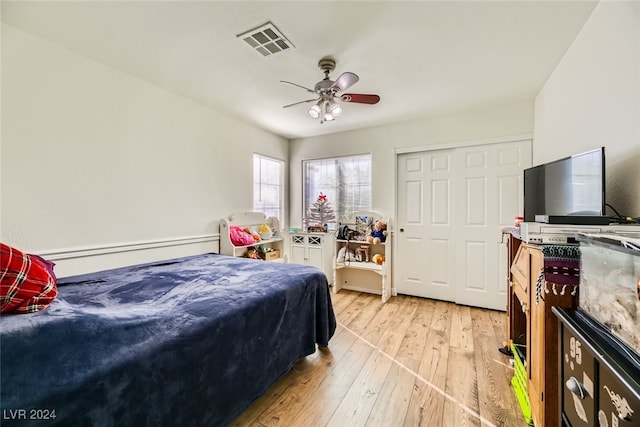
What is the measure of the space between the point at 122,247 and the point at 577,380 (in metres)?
3.08

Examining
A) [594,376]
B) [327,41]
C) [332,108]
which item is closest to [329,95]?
[332,108]

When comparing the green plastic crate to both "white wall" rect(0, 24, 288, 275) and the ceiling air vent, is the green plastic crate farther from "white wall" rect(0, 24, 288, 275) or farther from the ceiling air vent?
"white wall" rect(0, 24, 288, 275)

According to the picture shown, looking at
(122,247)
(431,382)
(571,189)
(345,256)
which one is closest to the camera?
(571,189)

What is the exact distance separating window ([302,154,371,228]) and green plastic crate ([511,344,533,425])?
2563mm

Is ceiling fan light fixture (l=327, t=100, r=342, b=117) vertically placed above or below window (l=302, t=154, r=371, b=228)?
above

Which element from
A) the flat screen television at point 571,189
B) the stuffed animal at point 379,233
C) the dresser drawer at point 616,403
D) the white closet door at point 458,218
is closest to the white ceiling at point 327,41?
the white closet door at point 458,218

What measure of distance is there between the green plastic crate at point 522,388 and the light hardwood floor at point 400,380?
4 centimetres

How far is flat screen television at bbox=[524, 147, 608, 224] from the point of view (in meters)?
1.27

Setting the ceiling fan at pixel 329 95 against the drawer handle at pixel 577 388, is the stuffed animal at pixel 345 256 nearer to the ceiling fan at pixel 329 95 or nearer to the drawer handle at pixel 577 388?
the ceiling fan at pixel 329 95

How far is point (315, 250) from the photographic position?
3.96 metres

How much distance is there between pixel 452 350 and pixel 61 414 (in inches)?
99.1

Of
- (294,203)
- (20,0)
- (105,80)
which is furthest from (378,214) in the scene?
(20,0)

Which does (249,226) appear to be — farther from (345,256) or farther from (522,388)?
(522,388)

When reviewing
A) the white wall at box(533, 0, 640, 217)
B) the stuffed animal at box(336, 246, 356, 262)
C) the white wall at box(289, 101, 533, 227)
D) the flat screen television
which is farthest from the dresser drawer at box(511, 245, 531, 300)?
the stuffed animal at box(336, 246, 356, 262)
